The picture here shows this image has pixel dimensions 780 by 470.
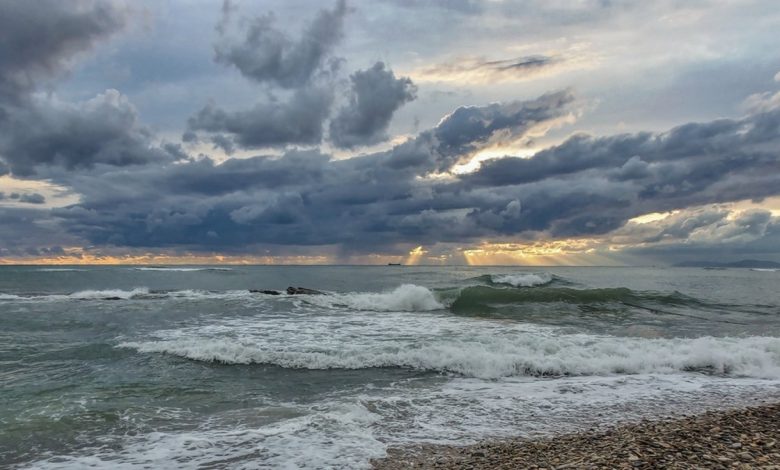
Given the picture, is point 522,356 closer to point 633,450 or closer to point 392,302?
point 633,450

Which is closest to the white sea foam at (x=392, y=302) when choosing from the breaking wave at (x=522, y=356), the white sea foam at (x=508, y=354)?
the white sea foam at (x=508, y=354)

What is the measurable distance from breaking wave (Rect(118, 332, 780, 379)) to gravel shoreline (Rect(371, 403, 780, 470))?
5.60 m

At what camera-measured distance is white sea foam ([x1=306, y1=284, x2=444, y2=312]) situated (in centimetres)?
3441

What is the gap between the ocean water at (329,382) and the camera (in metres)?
8.67

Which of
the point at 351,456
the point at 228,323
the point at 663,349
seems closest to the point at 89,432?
the point at 351,456

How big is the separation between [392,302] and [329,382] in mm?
22049

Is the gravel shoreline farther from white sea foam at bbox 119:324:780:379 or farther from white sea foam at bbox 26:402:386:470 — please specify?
white sea foam at bbox 119:324:780:379

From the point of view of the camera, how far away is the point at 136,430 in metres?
9.42

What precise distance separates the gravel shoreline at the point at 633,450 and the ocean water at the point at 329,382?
2.10 ft

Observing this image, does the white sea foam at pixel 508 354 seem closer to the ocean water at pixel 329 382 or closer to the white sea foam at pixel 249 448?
the ocean water at pixel 329 382

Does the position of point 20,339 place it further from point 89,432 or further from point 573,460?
point 573,460

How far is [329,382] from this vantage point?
13398 millimetres

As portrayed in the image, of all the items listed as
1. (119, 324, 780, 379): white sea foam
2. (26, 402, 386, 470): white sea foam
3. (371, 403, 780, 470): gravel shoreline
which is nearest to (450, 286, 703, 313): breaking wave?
(119, 324, 780, 379): white sea foam

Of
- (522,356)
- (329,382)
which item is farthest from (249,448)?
(522,356)
